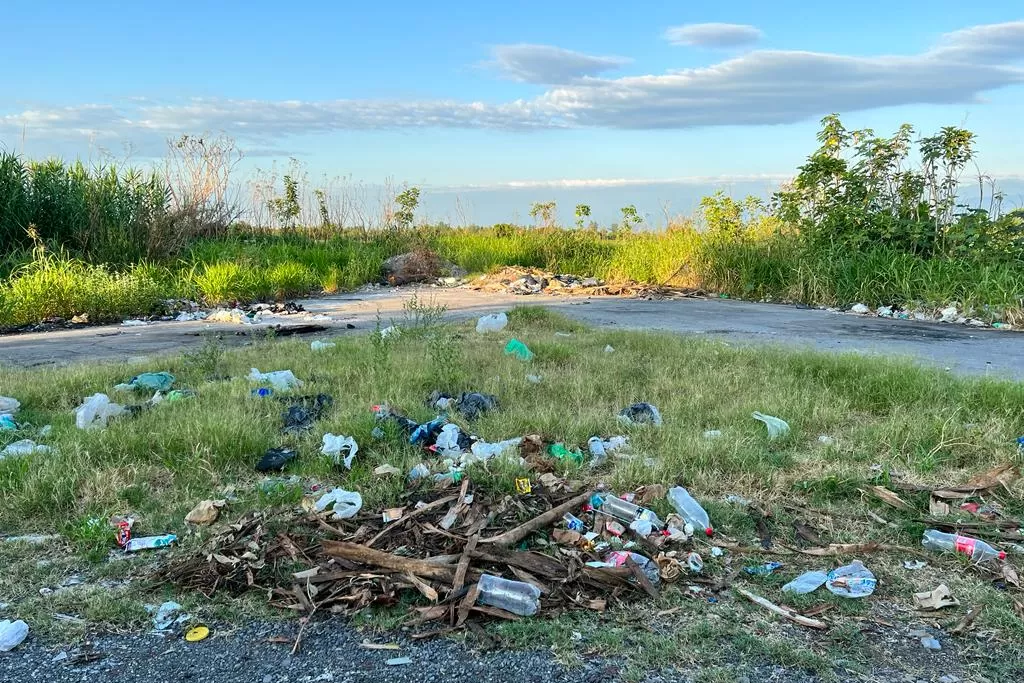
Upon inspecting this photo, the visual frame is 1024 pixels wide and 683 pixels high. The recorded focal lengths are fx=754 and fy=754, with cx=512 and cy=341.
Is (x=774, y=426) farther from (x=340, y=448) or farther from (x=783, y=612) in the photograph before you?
(x=340, y=448)

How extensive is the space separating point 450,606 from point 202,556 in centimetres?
88

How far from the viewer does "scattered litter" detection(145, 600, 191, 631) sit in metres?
2.17

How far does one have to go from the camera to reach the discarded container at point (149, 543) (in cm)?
262

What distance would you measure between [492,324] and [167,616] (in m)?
4.92

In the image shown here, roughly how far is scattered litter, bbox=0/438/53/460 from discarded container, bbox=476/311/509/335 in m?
3.81

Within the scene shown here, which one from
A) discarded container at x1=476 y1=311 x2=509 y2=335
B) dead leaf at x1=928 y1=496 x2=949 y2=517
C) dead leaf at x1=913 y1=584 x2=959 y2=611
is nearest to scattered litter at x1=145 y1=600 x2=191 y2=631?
dead leaf at x1=913 y1=584 x2=959 y2=611

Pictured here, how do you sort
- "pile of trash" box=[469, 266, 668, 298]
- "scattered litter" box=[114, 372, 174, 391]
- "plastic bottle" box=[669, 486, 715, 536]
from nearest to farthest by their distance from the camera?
"plastic bottle" box=[669, 486, 715, 536] < "scattered litter" box=[114, 372, 174, 391] < "pile of trash" box=[469, 266, 668, 298]

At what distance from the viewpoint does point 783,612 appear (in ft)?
7.25

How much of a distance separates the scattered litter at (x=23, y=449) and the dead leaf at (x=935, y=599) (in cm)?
348

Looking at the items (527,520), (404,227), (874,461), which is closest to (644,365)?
(874,461)

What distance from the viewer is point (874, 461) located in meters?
3.39

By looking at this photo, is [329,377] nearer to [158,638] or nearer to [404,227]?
[158,638]

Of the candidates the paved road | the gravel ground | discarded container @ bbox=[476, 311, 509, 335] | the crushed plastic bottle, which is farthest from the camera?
discarded container @ bbox=[476, 311, 509, 335]

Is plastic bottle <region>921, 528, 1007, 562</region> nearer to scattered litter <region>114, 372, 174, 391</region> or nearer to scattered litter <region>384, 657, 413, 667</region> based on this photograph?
scattered litter <region>384, 657, 413, 667</region>
